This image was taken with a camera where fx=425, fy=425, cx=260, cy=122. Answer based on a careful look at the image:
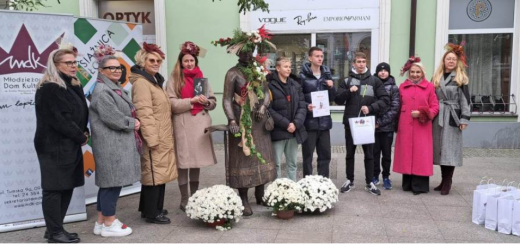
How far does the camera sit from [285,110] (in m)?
5.07

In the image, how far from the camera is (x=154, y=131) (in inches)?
168

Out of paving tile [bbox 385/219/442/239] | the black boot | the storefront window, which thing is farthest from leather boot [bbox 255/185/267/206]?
the storefront window

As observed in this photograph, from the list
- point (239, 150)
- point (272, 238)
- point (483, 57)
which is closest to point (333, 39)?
point (483, 57)

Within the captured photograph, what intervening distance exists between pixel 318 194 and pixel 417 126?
1.87 metres

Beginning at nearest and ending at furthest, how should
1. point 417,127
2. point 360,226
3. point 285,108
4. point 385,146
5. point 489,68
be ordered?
point 360,226
point 285,108
point 417,127
point 385,146
point 489,68

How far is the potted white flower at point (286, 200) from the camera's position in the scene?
454 centimetres

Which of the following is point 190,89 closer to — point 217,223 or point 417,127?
point 217,223

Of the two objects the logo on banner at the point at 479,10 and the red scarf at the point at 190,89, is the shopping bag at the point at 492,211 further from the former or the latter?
the logo on banner at the point at 479,10

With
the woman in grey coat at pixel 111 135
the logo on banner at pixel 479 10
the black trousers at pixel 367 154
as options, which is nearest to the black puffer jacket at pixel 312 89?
the black trousers at pixel 367 154

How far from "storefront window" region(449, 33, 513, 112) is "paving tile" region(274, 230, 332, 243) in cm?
696

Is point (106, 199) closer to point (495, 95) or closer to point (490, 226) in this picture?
point (490, 226)

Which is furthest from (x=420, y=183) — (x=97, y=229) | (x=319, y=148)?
(x=97, y=229)

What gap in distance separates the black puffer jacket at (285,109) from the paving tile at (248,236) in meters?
1.24

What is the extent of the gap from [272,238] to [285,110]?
1.60 m
